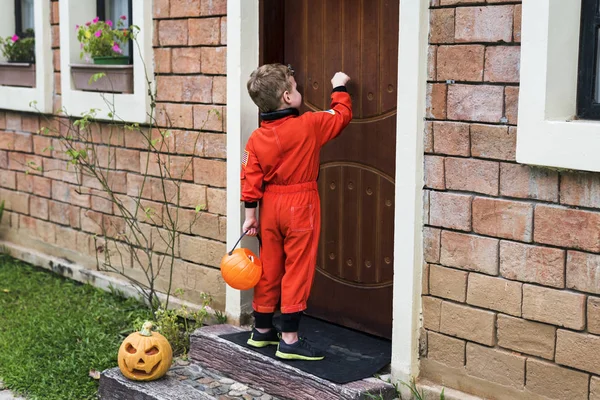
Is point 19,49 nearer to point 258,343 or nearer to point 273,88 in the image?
point 273,88

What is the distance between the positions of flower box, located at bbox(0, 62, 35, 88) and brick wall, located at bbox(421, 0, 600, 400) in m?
4.47

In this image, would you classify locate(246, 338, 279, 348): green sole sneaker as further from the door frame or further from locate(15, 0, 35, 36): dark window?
locate(15, 0, 35, 36): dark window

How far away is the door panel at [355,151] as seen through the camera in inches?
196

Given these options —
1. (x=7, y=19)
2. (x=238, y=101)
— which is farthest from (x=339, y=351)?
(x=7, y=19)

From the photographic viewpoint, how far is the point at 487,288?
166 inches

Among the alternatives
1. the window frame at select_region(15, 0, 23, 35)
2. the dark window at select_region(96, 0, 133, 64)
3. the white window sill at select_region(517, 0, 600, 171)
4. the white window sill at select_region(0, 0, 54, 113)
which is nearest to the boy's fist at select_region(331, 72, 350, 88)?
the white window sill at select_region(517, 0, 600, 171)

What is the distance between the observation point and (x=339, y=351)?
4.97m

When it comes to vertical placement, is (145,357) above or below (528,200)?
below

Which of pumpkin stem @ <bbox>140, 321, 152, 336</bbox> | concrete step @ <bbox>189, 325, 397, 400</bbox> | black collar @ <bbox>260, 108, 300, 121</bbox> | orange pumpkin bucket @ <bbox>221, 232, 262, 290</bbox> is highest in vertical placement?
black collar @ <bbox>260, 108, 300, 121</bbox>

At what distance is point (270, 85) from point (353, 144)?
2.56 ft

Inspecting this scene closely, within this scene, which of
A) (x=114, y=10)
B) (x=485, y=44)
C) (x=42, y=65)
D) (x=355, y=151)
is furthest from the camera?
(x=42, y=65)

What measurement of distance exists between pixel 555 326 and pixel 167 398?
2.07m

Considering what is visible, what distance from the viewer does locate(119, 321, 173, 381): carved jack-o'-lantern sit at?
15.9 ft

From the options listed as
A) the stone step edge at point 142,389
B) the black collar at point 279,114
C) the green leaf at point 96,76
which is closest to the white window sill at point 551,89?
the black collar at point 279,114
